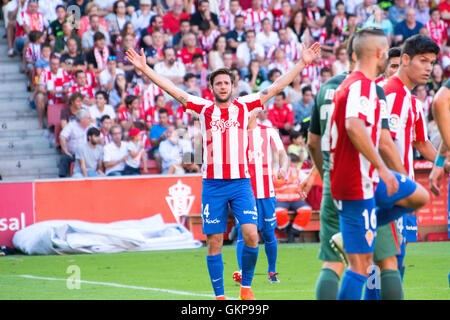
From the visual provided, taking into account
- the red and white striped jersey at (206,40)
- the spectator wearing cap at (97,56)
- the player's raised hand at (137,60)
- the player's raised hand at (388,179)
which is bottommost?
the player's raised hand at (388,179)

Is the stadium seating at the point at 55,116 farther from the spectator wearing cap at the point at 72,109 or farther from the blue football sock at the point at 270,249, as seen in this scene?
the blue football sock at the point at 270,249

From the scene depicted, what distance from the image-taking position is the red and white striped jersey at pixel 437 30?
69.0ft

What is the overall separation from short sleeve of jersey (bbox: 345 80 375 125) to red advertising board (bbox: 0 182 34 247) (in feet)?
35.4

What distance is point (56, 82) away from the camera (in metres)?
17.5

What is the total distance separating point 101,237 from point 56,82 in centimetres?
423

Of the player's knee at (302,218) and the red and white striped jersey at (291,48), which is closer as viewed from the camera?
the player's knee at (302,218)

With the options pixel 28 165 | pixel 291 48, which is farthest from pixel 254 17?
pixel 28 165

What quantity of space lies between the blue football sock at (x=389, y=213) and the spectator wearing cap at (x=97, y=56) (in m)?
13.0

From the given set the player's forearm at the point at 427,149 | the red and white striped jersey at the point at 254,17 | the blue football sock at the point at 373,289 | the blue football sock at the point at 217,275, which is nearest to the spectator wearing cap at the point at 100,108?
the red and white striped jersey at the point at 254,17

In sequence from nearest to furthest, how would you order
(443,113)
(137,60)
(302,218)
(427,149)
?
(443,113) < (427,149) < (137,60) < (302,218)

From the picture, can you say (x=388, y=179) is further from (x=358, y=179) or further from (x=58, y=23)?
(x=58, y=23)

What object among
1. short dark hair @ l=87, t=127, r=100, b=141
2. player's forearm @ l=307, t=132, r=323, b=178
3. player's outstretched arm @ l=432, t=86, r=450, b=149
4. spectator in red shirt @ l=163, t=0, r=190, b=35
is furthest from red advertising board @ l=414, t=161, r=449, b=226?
player's forearm @ l=307, t=132, r=323, b=178
